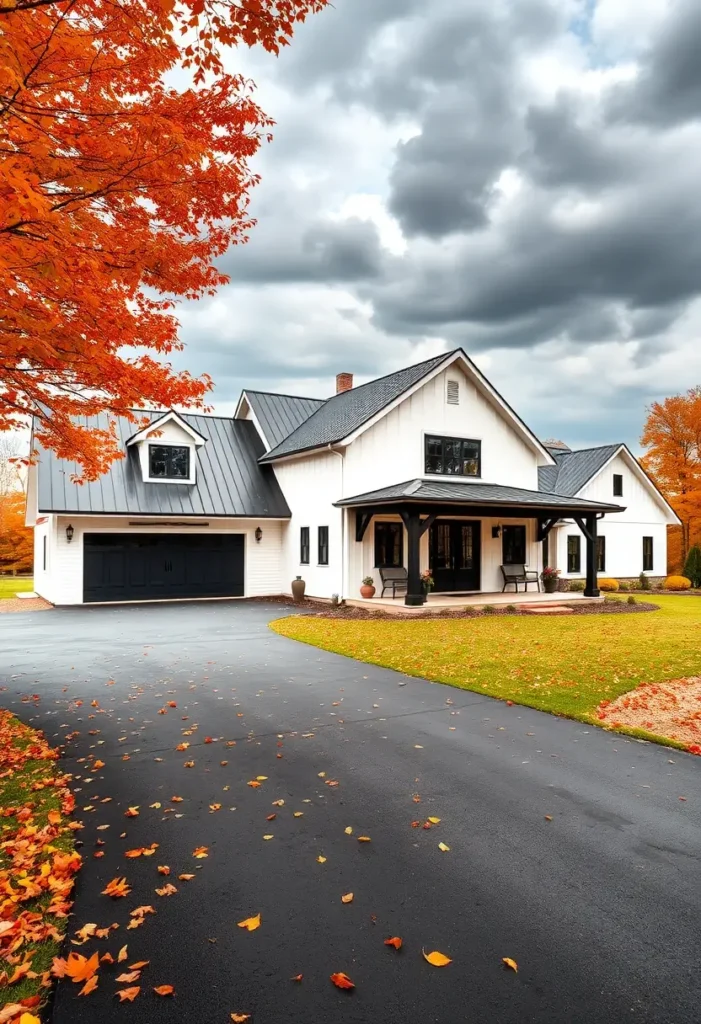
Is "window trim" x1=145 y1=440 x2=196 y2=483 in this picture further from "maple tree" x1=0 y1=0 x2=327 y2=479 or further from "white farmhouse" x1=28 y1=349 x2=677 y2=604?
"maple tree" x1=0 y1=0 x2=327 y2=479

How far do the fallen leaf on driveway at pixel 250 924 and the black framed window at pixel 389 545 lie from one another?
1724 cm

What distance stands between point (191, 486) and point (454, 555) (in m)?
10.2

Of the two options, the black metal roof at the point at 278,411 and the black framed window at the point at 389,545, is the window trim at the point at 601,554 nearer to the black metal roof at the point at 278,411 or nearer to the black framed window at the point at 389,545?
the black framed window at the point at 389,545

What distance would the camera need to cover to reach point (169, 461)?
73.3 feet

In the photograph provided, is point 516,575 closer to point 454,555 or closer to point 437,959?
point 454,555

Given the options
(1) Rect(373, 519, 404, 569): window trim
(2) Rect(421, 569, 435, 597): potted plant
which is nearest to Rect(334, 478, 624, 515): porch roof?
(1) Rect(373, 519, 404, 569): window trim

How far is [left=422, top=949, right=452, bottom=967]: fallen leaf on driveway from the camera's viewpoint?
108 inches

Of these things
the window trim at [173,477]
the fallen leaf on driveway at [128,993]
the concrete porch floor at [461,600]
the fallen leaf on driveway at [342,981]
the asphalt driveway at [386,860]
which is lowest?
the concrete porch floor at [461,600]

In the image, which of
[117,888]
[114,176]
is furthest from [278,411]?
[117,888]

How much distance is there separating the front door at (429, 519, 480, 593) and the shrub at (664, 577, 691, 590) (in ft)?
37.1

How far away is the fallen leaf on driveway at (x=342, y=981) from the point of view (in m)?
2.62

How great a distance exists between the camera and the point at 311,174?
11.1 m

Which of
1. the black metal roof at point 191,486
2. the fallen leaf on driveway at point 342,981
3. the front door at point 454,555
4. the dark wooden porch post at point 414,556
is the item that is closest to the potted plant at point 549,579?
the front door at point 454,555

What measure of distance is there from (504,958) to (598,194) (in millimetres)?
15462
